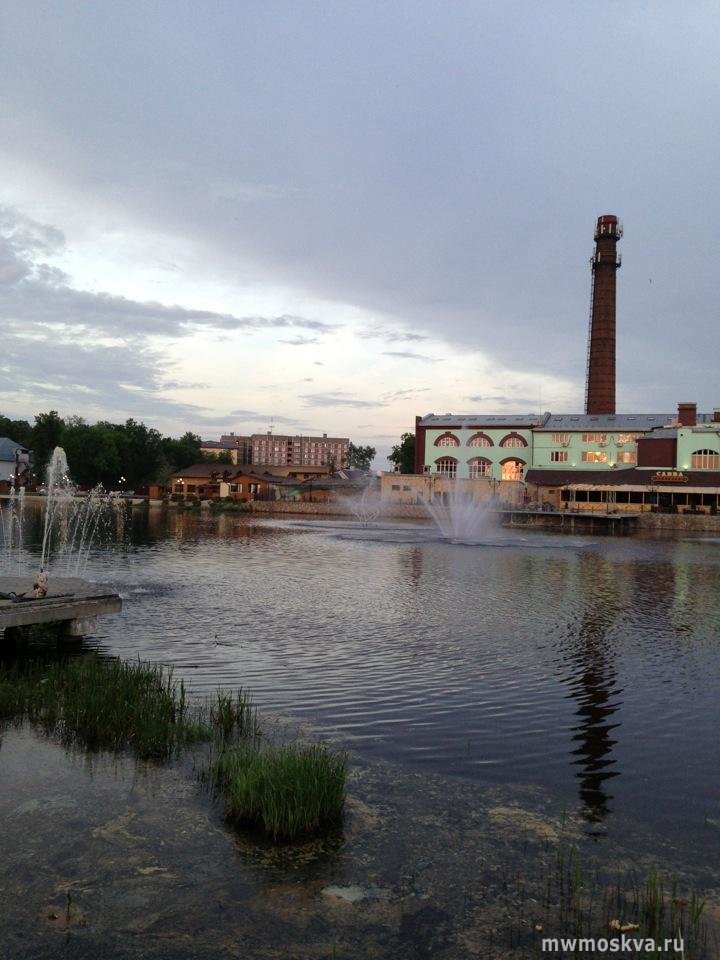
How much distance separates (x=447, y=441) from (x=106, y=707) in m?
93.2

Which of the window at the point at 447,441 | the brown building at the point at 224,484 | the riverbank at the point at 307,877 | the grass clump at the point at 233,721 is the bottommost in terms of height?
the riverbank at the point at 307,877

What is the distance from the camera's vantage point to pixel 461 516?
7475cm

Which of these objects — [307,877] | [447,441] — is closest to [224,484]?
[447,441]

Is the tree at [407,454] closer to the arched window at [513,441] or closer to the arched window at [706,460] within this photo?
the arched window at [513,441]

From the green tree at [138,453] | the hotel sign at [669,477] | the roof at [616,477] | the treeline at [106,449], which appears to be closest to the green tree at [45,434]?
the treeline at [106,449]

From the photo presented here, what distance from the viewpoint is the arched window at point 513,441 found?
99375 mm

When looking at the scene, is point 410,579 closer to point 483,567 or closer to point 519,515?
point 483,567

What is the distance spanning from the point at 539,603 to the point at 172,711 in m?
17.3

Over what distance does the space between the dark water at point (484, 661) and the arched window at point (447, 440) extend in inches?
2570

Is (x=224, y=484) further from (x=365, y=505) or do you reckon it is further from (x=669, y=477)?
(x=669, y=477)

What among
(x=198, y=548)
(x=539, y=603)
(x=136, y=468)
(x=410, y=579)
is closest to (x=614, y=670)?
(x=539, y=603)

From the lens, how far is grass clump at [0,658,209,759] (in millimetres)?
10797

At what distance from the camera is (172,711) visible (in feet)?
38.5

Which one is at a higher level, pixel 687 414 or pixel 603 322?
pixel 603 322
